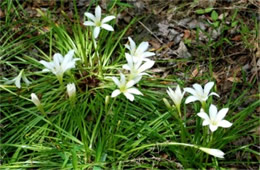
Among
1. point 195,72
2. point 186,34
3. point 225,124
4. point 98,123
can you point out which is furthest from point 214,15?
point 225,124

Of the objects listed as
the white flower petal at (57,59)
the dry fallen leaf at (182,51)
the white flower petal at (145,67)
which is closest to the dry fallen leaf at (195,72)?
the dry fallen leaf at (182,51)

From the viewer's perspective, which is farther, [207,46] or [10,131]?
[207,46]

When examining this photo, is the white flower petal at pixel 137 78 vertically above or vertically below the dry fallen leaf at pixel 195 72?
below

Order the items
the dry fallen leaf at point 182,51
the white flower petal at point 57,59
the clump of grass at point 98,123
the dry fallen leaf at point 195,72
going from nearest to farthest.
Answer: the white flower petal at point 57,59
the clump of grass at point 98,123
the dry fallen leaf at point 195,72
the dry fallen leaf at point 182,51

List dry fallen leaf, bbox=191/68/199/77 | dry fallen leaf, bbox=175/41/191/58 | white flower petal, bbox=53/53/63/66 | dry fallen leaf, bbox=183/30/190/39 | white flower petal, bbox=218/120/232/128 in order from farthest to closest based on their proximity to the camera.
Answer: dry fallen leaf, bbox=183/30/190/39 → dry fallen leaf, bbox=175/41/191/58 → dry fallen leaf, bbox=191/68/199/77 → white flower petal, bbox=53/53/63/66 → white flower petal, bbox=218/120/232/128

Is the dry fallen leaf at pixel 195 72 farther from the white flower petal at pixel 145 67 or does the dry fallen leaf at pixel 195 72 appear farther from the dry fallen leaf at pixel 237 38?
the white flower petal at pixel 145 67

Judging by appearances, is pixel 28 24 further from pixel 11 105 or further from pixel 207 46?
pixel 207 46

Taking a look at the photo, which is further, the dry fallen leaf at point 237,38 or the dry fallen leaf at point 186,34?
the dry fallen leaf at point 186,34

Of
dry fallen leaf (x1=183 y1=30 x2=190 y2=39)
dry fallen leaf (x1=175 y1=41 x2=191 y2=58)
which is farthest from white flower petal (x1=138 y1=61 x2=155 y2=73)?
dry fallen leaf (x1=183 y1=30 x2=190 y2=39)

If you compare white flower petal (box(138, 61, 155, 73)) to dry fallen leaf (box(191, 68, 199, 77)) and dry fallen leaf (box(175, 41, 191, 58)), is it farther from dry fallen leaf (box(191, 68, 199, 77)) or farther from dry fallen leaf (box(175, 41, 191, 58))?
dry fallen leaf (box(175, 41, 191, 58))

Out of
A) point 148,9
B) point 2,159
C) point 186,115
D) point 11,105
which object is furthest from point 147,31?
point 2,159

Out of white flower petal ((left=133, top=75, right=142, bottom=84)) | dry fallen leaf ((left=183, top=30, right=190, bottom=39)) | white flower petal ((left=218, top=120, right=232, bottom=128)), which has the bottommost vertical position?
white flower petal ((left=218, top=120, right=232, bottom=128))
